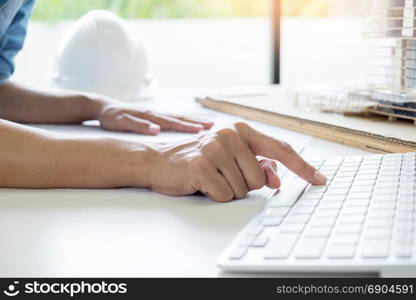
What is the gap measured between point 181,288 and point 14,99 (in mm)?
1035

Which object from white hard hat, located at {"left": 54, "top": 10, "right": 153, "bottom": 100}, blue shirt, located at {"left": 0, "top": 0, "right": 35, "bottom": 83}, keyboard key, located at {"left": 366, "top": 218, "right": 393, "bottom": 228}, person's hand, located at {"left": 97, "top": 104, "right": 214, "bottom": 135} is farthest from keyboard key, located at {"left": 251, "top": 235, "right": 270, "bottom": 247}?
white hard hat, located at {"left": 54, "top": 10, "right": 153, "bottom": 100}

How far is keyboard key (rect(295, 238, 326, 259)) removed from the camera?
513mm

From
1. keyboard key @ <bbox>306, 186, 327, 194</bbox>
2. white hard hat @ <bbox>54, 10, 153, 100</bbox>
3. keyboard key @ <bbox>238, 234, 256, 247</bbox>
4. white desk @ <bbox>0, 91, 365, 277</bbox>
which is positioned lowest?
white desk @ <bbox>0, 91, 365, 277</bbox>

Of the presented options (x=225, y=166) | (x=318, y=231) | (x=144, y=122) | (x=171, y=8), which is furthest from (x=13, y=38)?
(x=171, y=8)

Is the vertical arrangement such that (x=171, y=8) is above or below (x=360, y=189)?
above

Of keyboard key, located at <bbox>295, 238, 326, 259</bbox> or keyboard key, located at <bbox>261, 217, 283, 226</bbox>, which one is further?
keyboard key, located at <bbox>261, 217, 283, 226</bbox>

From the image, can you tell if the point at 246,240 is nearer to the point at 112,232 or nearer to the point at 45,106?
the point at 112,232

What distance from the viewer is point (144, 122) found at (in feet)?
4.12

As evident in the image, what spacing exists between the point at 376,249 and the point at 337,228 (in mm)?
67

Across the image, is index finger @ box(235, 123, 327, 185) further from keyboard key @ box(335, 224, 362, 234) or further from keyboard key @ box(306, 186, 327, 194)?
keyboard key @ box(335, 224, 362, 234)

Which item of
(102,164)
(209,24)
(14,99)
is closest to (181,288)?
(102,164)

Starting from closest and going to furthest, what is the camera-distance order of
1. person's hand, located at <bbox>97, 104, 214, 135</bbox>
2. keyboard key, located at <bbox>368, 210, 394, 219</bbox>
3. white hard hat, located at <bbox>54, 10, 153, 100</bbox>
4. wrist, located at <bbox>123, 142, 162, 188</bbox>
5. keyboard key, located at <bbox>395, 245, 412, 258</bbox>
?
keyboard key, located at <bbox>395, 245, 412, 258</bbox>
keyboard key, located at <bbox>368, 210, 394, 219</bbox>
wrist, located at <bbox>123, 142, 162, 188</bbox>
person's hand, located at <bbox>97, 104, 214, 135</bbox>
white hard hat, located at <bbox>54, 10, 153, 100</bbox>

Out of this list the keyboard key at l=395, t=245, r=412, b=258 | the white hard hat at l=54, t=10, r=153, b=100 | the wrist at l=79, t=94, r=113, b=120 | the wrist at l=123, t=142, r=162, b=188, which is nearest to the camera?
the keyboard key at l=395, t=245, r=412, b=258

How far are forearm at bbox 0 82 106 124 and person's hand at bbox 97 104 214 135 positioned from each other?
0.20 feet
